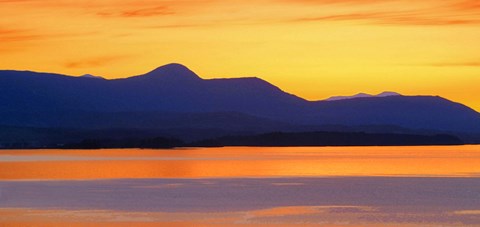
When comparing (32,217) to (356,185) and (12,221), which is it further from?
(356,185)

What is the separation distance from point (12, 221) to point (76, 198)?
33.2 feet

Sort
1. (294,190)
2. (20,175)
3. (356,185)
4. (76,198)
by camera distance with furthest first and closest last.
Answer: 1. (20,175)
2. (356,185)
3. (294,190)
4. (76,198)

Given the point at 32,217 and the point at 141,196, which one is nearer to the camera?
the point at 32,217

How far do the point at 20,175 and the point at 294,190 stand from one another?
21999 millimetres

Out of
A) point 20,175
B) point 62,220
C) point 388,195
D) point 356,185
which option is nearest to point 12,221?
point 62,220

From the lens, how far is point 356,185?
53.8m

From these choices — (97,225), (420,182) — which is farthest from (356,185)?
(97,225)

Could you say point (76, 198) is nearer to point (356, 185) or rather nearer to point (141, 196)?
point (141, 196)

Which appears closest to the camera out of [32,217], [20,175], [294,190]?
[32,217]

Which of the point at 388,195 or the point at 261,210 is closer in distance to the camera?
the point at 261,210

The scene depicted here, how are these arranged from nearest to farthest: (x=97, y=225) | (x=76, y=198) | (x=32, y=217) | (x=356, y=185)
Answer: (x=97, y=225) < (x=32, y=217) < (x=76, y=198) < (x=356, y=185)

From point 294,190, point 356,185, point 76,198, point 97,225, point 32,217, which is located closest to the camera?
point 97,225

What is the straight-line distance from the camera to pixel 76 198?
44.9 meters

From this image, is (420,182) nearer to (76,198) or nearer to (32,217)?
(76,198)
